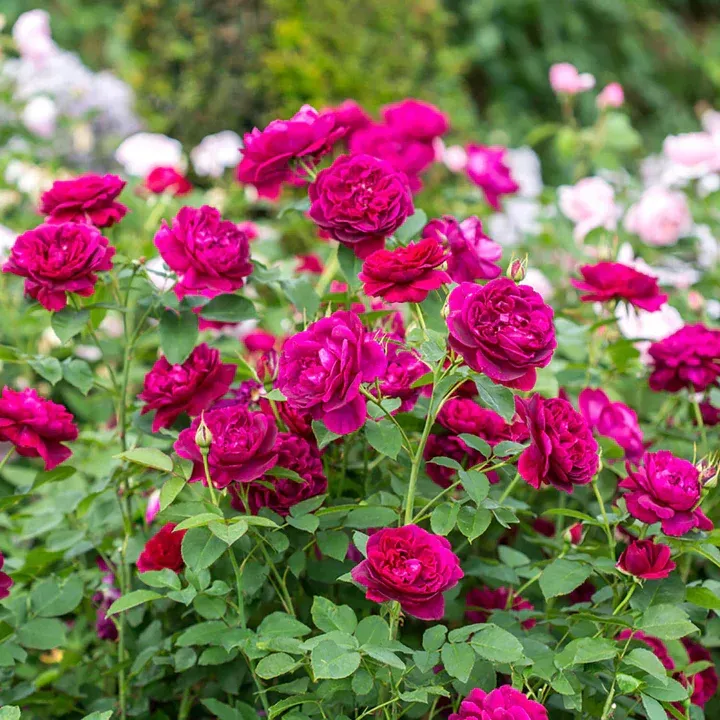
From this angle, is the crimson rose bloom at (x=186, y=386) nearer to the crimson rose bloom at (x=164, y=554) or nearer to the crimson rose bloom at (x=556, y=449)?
the crimson rose bloom at (x=164, y=554)

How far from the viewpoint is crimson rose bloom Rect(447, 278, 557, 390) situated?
94cm

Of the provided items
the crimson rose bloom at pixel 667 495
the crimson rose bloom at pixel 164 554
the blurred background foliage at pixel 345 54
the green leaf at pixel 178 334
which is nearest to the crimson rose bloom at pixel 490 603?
the crimson rose bloom at pixel 667 495

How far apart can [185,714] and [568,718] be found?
48cm

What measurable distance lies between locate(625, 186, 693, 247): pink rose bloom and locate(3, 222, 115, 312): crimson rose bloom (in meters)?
1.40

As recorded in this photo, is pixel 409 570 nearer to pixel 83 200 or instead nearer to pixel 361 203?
pixel 361 203

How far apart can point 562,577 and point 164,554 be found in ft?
1.47

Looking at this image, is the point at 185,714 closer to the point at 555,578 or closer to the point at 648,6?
the point at 555,578

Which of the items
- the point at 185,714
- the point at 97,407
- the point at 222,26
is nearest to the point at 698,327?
the point at 185,714

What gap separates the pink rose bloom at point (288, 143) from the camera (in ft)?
4.02

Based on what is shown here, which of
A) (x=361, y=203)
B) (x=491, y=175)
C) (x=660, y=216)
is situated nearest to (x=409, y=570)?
(x=361, y=203)

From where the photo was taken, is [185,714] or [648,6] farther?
[648,6]

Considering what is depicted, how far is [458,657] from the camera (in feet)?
3.25

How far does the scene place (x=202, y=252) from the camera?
1170mm

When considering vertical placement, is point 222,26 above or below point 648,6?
above
